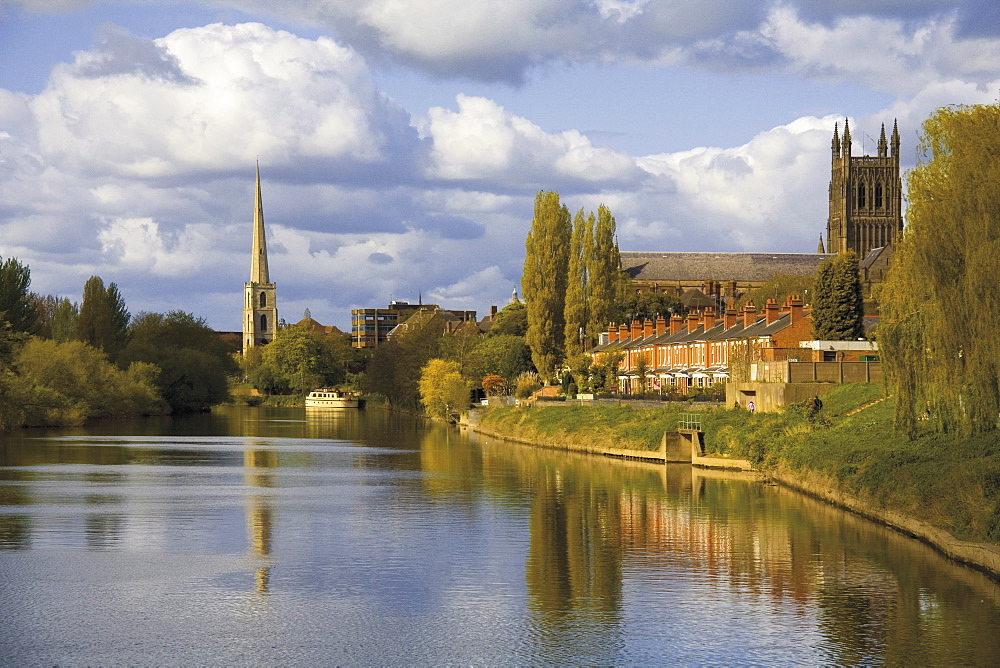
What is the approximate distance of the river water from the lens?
21.4 meters

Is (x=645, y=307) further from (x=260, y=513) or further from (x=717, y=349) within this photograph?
(x=260, y=513)

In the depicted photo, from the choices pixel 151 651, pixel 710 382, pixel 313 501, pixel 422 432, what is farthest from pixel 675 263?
pixel 151 651

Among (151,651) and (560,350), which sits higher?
(560,350)

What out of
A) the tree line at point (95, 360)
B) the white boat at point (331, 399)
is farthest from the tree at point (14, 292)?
the white boat at point (331, 399)

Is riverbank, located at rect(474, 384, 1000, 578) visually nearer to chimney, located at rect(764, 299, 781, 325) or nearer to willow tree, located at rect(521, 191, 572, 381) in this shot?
chimney, located at rect(764, 299, 781, 325)

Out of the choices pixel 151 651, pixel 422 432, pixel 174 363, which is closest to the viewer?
pixel 151 651

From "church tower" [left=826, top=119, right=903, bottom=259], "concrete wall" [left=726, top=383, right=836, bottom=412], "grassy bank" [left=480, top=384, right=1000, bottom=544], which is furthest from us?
"church tower" [left=826, top=119, right=903, bottom=259]

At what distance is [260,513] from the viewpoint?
3934 cm

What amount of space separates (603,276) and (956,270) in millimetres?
65090

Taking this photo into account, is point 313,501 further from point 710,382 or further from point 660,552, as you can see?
point 710,382

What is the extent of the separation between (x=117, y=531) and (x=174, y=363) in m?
93.2

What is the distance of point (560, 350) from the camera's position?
315 feet

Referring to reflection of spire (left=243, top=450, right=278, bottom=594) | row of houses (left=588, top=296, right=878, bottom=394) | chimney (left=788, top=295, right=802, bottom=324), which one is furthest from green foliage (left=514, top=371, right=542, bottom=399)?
reflection of spire (left=243, top=450, right=278, bottom=594)

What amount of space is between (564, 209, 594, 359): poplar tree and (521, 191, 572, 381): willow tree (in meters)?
0.74
